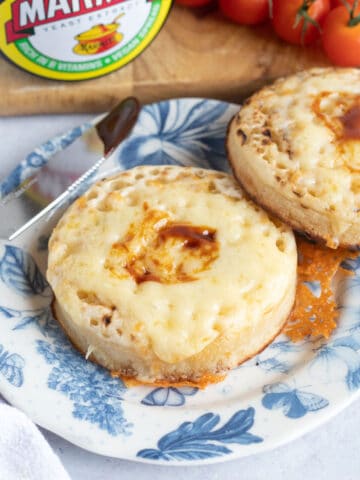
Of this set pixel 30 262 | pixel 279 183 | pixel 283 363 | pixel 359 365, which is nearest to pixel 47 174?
pixel 30 262

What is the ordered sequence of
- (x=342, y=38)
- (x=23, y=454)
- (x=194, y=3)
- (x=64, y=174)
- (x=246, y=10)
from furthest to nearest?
(x=194, y=3) < (x=246, y=10) < (x=342, y=38) < (x=64, y=174) < (x=23, y=454)

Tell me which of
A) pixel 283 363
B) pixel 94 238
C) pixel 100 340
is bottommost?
pixel 283 363

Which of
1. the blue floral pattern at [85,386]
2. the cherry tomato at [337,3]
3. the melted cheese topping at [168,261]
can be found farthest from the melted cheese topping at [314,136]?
the blue floral pattern at [85,386]

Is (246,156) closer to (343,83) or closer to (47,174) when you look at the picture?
(343,83)

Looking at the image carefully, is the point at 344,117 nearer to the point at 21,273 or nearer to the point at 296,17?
the point at 296,17

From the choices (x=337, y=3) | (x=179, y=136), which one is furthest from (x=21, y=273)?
(x=337, y=3)

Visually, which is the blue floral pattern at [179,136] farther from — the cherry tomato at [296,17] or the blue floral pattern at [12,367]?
the blue floral pattern at [12,367]

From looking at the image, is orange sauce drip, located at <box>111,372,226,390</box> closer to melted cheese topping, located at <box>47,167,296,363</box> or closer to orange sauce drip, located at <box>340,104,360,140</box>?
melted cheese topping, located at <box>47,167,296,363</box>
